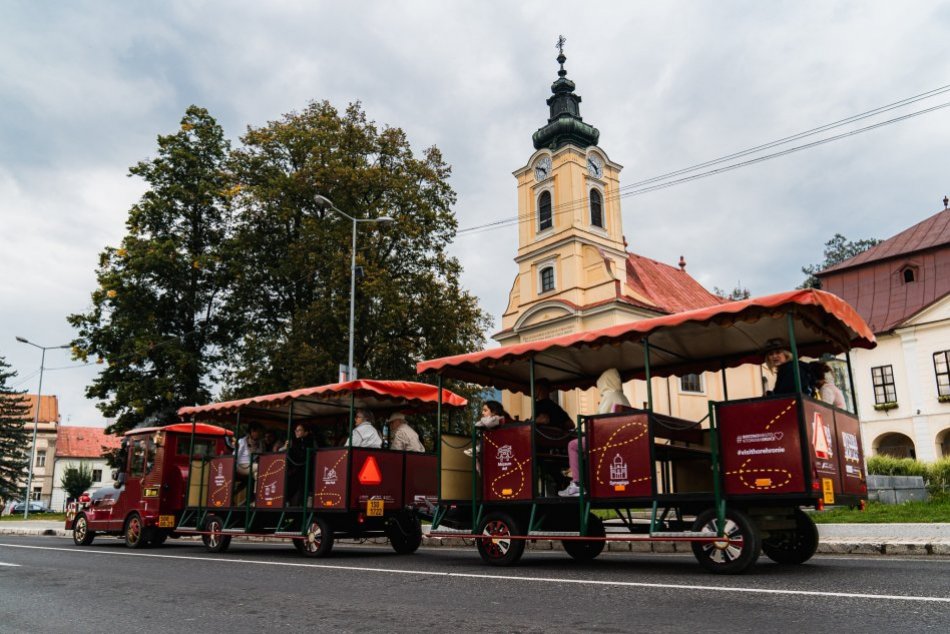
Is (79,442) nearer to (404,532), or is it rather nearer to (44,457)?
(44,457)

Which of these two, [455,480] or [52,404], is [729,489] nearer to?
[455,480]

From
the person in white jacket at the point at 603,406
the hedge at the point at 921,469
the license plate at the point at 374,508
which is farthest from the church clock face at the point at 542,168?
the person in white jacket at the point at 603,406

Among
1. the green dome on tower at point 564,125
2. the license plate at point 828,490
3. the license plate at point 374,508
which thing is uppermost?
the green dome on tower at point 564,125

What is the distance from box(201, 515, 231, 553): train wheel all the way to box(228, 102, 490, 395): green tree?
12.4 metres

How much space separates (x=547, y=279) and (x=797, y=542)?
3445 cm

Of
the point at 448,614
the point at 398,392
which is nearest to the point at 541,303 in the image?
the point at 398,392

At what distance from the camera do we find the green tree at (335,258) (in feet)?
91.1

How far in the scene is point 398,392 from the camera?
12570 millimetres

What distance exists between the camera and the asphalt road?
514 cm

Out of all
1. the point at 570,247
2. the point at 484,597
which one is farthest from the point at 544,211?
the point at 484,597

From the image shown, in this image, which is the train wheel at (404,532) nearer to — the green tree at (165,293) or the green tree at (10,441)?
the green tree at (165,293)

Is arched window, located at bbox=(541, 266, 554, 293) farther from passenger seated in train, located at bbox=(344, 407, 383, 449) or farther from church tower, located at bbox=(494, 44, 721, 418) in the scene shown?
passenger seated in train, located at bbox=(344, 407, 383, 449)

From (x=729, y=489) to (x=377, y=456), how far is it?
5996 mm

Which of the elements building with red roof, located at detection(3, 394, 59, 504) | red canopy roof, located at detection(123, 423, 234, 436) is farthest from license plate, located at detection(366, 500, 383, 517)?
building with red roof, located at detection(3, 394, 59, 504)
